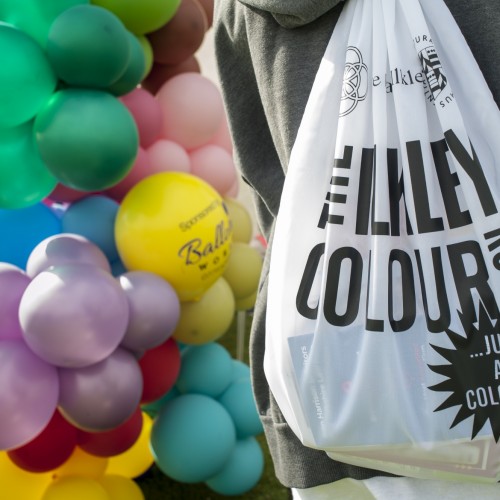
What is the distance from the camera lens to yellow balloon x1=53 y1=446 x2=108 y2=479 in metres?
2.23

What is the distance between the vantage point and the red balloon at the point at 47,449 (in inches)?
79.7

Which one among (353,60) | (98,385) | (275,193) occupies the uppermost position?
(353,60)

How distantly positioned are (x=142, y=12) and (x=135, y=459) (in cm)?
157

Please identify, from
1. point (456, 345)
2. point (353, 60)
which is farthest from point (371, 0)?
point (456, 345)

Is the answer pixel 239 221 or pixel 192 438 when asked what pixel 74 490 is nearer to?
pixel 192 438

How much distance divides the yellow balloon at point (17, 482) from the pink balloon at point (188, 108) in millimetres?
1244

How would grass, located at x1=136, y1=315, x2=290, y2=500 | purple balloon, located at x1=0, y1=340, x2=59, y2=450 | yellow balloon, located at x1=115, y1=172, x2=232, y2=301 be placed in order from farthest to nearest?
grass, located at x1=136, y1=315, x2=290, y2=500, yellow balloon, located at x1=115, y1=172, x2=232, y2=301, purple balloon, located at x1=0, y1=340, x2=59, y2=450

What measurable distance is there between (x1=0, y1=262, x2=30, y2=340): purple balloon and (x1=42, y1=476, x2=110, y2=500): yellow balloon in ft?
1.82

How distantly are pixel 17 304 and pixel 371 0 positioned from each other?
1.31 meters

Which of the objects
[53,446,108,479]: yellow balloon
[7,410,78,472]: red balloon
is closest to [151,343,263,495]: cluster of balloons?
[53,446,108,479]: yellow balloon

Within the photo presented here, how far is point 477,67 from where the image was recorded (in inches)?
30.7

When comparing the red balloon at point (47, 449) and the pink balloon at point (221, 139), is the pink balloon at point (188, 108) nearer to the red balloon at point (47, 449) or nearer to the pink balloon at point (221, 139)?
the pink balloon at point (221, 139)

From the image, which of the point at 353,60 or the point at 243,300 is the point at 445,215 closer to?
the point at 353,60

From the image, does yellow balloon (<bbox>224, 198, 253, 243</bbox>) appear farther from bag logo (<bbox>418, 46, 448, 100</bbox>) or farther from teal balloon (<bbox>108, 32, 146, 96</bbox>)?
bag logo (<bbox>418, 46, 448, 100</bbox>)
